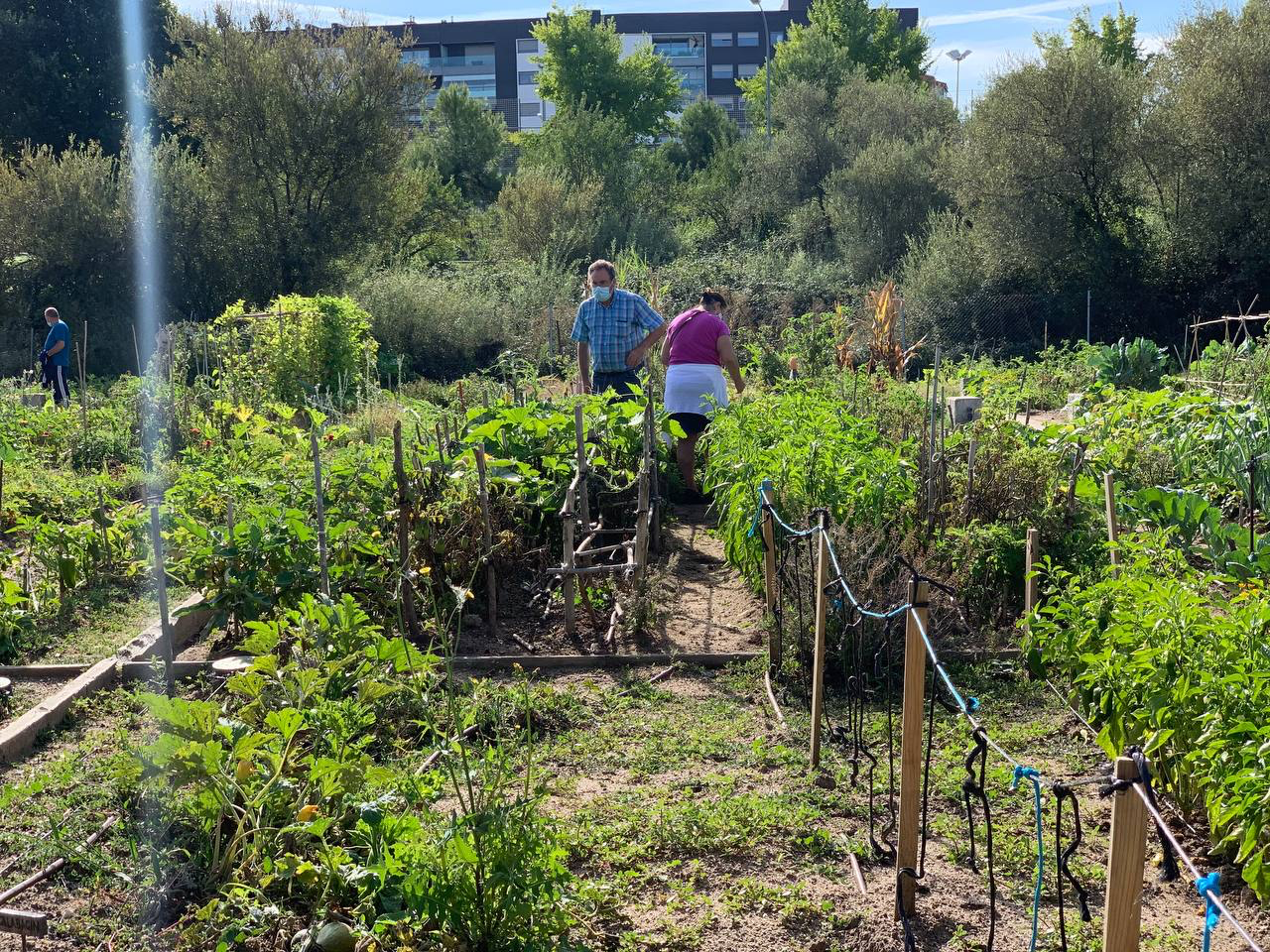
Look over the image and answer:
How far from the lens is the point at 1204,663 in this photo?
3291mm

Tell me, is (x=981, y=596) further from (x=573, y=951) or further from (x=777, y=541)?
(x=573, y=951)

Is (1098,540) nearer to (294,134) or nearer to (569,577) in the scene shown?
(569,577)

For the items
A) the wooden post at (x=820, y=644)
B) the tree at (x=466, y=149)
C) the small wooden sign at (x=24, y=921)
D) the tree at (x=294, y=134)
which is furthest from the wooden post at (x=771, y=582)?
the tree at (x=466, y=149)

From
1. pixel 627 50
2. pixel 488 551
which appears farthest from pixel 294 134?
pixel 627 50

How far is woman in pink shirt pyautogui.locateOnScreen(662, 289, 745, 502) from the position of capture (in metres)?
7.80

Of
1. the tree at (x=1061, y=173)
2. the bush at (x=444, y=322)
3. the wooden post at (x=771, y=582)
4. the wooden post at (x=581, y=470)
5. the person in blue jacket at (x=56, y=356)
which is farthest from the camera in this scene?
the tree at (x=1061, y=173)

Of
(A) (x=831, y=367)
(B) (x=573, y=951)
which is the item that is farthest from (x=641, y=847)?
(A) (x=831, y=367)

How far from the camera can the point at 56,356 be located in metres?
13.8

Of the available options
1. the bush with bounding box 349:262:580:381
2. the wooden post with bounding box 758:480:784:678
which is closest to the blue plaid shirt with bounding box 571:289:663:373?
the wooden post with bounding box 758:480:784:678

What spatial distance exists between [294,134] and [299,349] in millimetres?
8765

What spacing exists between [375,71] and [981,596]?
58.9ft

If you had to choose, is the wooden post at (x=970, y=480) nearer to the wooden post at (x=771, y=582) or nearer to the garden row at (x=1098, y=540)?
the garden row at (x=1098, y=540)

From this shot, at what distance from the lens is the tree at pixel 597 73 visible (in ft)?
124

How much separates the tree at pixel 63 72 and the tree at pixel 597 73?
565 inches
